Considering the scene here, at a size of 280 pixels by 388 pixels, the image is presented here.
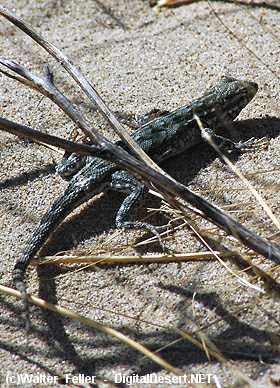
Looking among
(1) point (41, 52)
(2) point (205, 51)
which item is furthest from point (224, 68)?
(1) point (41, 52)

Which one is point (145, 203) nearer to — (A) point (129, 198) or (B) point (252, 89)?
(A) point (129, 198)

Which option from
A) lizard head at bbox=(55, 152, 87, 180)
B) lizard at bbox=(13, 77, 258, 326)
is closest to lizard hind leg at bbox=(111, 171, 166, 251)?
lizard at bbox=(13, 77, 258, 326)

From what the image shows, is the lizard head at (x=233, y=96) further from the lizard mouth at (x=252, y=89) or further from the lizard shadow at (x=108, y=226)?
the lizard shadow at (x=108, y=226)

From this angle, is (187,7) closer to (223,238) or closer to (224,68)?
(224,68)

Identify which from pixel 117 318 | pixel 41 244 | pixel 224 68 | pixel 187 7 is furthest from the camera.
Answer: pixel 187 7

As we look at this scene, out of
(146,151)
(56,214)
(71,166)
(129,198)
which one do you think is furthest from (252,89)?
(56,214)

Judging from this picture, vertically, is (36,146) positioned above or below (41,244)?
above

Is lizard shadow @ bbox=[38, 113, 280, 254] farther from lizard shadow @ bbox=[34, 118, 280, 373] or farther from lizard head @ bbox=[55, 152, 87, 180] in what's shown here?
lizard head @ bbox=[55, 152, 87, 180]
